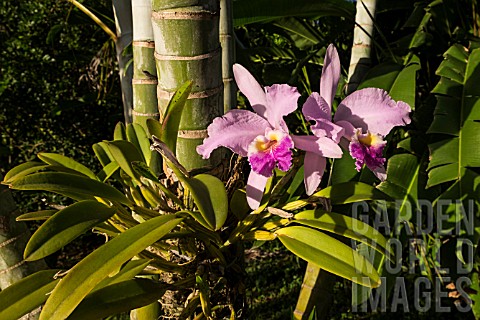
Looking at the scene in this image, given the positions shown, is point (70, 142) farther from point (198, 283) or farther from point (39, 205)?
point (198, 283)

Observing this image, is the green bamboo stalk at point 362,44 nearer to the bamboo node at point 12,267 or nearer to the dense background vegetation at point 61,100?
the bamboo node at point 12,267

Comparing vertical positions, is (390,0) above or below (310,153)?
above

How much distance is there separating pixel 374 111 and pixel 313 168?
11 cm

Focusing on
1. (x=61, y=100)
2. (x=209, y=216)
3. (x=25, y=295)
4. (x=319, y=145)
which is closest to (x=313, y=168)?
(x=319, y=145)

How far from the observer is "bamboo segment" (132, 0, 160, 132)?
0.95 metres

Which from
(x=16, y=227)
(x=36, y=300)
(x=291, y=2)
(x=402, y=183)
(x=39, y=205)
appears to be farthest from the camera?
(x=39, y=205)

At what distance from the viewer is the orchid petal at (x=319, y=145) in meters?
0.67

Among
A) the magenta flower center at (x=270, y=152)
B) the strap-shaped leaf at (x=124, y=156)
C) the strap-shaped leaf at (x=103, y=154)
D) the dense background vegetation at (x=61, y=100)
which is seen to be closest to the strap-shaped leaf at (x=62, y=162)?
the strap-shaped leaf at (x=103, y=154)

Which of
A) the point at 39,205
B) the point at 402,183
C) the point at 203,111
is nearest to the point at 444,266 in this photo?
the point at 402,183

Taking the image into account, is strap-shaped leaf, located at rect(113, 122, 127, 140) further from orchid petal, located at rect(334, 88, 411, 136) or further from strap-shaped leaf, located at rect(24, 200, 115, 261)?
A: orchid petal, located at rect(334, 88, 411, 136)

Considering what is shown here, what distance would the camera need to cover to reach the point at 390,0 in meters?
1.73

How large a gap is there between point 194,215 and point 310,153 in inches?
6.9

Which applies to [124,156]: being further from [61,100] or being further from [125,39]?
[61,100]

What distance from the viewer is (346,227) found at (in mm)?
729
